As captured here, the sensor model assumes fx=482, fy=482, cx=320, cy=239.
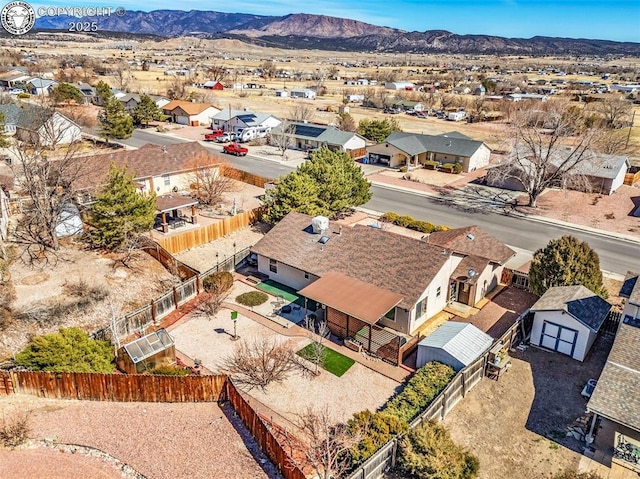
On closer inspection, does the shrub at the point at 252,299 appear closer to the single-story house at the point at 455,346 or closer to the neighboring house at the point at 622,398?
the single-story house at the point at 455,346

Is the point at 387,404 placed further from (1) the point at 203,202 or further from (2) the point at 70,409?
(1) the point at 203,202

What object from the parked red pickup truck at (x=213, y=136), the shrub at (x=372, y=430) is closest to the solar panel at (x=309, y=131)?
the parked red pickup truck at (x=213, y=136)

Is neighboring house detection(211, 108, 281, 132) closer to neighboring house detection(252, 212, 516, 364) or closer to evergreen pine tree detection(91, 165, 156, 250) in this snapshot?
evergreen pine tree detection(91, 165, 156, 250)

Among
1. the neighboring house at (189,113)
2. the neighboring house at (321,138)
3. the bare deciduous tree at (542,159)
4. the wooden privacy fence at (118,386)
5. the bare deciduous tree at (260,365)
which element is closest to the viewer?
the wooden privacy fence at (118,386)

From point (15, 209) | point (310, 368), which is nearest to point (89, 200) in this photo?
point (15, 209)

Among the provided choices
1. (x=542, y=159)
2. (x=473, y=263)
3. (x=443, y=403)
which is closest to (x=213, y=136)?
(x=542, y=159)

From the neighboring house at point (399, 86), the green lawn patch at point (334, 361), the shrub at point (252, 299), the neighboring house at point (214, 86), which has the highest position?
the neighboring house at point (399, 86)
